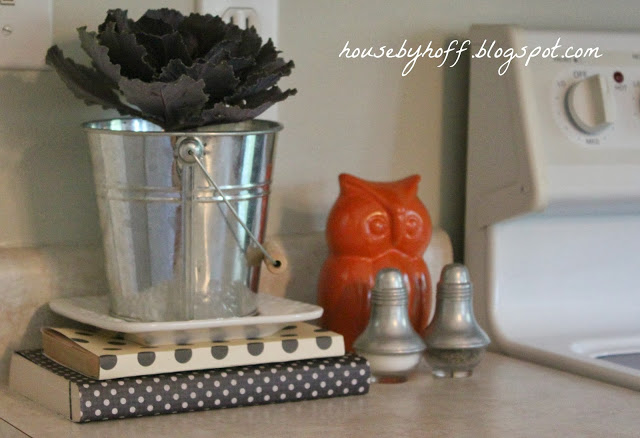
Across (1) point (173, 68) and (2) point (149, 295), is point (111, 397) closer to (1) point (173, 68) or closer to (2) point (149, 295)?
(2) point (149, 295)

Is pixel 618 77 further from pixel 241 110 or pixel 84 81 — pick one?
pixel 84 81

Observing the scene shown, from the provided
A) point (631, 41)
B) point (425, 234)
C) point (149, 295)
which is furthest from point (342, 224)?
point (631, 41)

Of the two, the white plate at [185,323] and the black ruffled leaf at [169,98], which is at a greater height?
the black ruffled leaf at [169,98]

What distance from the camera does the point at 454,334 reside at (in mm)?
912

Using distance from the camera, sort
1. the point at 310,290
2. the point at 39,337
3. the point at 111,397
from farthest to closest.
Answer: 1. the point at 310,290
2. the point at 39,337
3. the point at 111,397

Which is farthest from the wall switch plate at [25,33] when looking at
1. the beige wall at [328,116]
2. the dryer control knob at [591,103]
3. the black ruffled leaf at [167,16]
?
the dryer control knob at [591,103]

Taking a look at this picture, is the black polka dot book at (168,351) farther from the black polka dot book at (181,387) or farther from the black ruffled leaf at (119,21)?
the black ruffled leaf at (119,21)

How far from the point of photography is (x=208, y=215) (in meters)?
0.84

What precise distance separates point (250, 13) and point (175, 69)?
0.79ft

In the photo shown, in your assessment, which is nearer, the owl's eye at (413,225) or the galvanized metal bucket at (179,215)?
the galvanized metal bucket at (179,215)

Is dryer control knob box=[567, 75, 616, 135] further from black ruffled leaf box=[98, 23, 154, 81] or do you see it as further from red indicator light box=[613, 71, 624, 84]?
black ruffled leaf box=[98, 23, 154, 81]

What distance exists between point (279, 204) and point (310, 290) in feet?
0.32

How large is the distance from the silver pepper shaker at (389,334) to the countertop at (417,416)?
0.02 meters

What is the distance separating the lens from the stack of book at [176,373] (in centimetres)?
77
